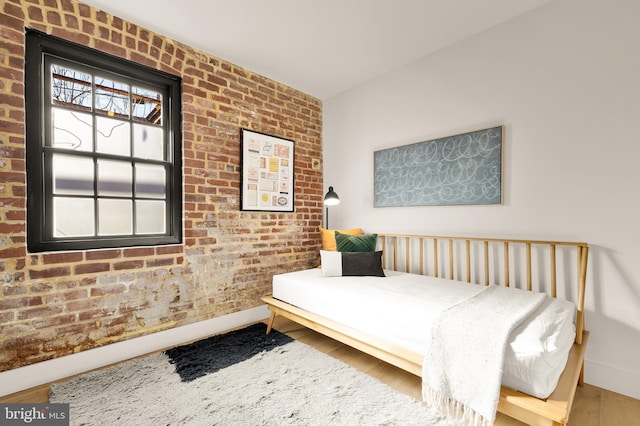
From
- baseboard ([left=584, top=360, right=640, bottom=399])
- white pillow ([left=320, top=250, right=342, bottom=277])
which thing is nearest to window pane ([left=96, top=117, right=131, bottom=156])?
white pillow ([left=320, top=250, right=342, bottom=277])

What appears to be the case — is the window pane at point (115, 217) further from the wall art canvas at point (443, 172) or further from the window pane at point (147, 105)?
the wall art canvas at point (443, 172)

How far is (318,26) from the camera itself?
2.37 m

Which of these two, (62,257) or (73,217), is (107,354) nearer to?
(62,257)

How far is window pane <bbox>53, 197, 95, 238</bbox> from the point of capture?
2041 millimetres

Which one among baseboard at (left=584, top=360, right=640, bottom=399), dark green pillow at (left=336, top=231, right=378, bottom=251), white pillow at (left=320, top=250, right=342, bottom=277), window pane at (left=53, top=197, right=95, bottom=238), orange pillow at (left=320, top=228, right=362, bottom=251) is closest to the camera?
baseboard at (left=584, top=360, right=640, bottom=399)

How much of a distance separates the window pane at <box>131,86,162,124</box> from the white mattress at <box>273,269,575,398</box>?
72.4 inches

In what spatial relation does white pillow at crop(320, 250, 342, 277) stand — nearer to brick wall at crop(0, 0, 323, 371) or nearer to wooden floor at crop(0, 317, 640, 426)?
wooden floor at crop(0, 317, 640, 426)

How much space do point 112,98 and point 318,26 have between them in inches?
70.6

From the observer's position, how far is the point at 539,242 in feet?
6.92

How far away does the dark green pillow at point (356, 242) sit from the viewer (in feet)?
9.56

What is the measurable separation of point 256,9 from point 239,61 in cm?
80

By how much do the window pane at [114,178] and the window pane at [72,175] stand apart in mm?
68

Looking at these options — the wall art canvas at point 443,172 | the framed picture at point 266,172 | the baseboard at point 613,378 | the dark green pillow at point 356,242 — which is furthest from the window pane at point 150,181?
the baseboard at point 613,378

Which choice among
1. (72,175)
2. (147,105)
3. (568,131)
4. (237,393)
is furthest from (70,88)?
(568,131)
